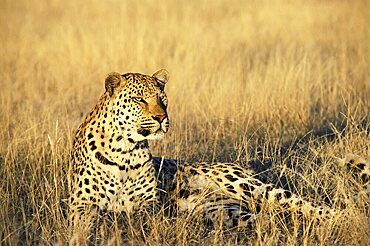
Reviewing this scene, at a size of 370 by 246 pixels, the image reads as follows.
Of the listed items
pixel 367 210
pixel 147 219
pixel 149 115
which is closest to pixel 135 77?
pixel 149 115

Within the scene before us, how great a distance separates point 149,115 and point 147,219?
863 millimetres

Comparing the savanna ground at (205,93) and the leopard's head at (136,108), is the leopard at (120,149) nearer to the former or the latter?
the leopard's head at (136,108)

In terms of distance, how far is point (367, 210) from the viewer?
617cm

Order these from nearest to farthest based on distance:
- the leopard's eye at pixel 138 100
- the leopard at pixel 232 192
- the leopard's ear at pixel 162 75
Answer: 1. the leopard's eye at pixel 138 100
2. the leopard at pixel 232 192
3. the leopard's ear at pixel 162 75

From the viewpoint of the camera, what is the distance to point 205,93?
10250 mm

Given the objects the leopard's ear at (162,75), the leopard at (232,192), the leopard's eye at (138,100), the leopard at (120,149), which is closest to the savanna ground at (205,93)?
the leopard at (232,192)

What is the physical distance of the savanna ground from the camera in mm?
5973

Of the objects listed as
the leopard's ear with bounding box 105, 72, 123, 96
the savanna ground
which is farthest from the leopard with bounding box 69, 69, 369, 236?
the savanna ground

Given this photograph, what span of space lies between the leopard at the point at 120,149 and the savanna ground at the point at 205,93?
0.27 meters

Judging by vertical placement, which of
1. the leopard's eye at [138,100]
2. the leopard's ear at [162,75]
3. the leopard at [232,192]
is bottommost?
the leopard at [232,192]

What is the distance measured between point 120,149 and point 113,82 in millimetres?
573

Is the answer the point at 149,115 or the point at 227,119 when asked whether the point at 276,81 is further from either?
the point at 149,115

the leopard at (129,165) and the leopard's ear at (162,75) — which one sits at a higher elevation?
the leopard's ear at (162,75)

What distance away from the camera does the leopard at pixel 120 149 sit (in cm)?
599
